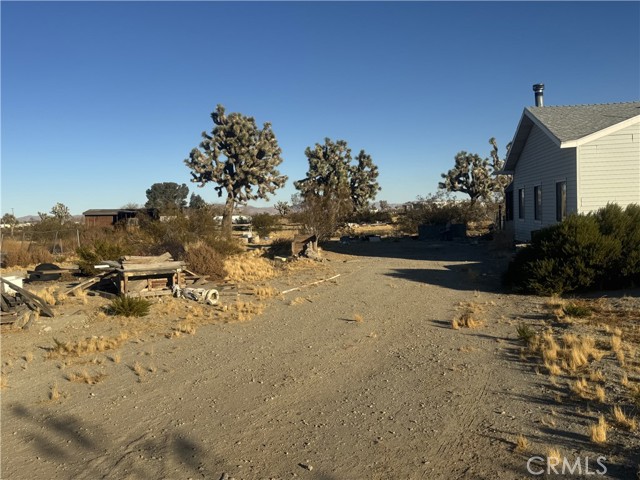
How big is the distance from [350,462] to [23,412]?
425 centimetres

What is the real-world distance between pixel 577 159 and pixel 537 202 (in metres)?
4.23

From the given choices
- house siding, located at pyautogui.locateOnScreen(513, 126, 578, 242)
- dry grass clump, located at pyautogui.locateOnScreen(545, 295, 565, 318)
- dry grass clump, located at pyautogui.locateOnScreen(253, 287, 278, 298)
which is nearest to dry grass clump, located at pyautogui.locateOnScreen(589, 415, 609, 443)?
dry grass clump, located at pyautogui.locateOnScreen(545, 295, 565, 318)

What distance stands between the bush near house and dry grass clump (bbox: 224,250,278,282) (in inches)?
333

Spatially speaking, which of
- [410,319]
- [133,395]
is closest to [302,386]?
[133,395]

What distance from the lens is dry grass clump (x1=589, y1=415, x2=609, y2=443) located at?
430cm

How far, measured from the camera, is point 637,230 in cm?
1186

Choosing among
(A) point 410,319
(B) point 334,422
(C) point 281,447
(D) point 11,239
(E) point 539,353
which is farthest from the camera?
(D) point 11,239

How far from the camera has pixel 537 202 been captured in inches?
763

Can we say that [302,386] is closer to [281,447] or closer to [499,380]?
[281,447]

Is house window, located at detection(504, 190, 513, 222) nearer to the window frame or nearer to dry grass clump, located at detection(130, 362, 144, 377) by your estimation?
the window frame

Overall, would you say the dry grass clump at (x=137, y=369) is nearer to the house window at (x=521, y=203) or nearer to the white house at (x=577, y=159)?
the white house at (x=577, y=159)

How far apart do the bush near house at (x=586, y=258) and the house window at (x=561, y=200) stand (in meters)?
4.06

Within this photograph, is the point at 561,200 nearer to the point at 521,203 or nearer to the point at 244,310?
the point at 521,203

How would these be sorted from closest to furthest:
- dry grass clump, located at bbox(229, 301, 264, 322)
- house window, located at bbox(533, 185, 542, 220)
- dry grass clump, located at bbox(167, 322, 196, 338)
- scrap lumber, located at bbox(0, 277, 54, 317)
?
1. dry grass clump, located at bbox(167, 322, 196, 338)
2. dry grass clump, located at bbox(229, 301, 264, 322)
3. scrap lumber, located at bbox(0, 277, 54, 317)
4. house window, located at bbox(533, 185, 542, 220)
